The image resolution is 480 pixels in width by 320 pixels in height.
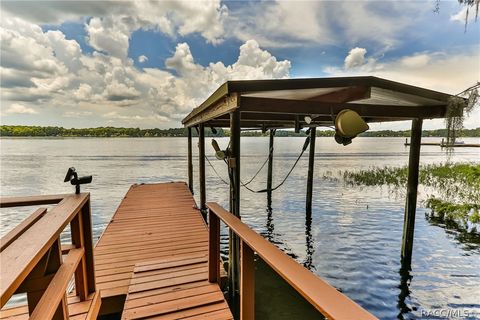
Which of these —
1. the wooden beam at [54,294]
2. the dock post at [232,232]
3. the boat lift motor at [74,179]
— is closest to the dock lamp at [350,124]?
the dock post at [232,232]

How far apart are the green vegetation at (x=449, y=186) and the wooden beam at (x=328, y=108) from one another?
10.2ft

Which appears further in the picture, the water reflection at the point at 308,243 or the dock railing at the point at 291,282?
the water reflection at the point at 308,243

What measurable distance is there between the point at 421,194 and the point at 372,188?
8.20 feet

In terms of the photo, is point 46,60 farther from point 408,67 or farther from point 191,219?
point 408,67

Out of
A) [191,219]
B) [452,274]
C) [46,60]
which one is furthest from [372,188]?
[46,60]

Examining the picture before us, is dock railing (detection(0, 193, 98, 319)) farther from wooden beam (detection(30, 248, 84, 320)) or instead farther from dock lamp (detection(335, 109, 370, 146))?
dock lamp (detection(335, 109, 370, 146))

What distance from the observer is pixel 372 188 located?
50.3 ft

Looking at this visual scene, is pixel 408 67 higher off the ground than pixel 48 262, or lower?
higher

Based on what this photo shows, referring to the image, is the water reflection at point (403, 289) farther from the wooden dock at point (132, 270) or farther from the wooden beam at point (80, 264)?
the wooden beam at point (80, 264)

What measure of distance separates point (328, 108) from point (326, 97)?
0.20m

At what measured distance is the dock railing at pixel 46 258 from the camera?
1159mm

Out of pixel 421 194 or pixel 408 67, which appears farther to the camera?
pixel 421 194

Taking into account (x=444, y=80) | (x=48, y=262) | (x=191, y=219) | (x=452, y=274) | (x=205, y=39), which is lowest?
(x=452, y=274)

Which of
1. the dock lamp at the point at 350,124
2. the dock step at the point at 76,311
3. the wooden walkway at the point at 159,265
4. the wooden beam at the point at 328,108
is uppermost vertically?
the wooden beam at the point at 328,108
